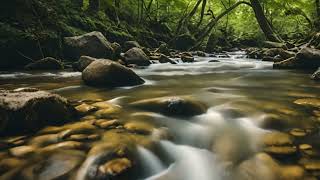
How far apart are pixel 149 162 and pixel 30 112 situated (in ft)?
4.10

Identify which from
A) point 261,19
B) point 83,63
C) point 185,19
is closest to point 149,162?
point 83,63

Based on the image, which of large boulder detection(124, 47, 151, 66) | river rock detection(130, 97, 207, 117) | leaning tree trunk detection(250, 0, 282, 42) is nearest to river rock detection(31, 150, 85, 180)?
river rock detection(130, 97, 207, 117)

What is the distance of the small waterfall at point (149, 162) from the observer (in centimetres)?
240

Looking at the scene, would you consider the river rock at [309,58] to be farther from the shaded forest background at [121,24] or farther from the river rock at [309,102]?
the shaded forest background at [121,24]

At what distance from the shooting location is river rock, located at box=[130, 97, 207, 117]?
3674mm

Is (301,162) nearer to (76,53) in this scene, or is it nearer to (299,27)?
(76,53)

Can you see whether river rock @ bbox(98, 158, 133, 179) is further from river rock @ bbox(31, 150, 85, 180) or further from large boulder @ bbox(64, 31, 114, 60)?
large boulder @ bbox(64, 31, 114, 60)

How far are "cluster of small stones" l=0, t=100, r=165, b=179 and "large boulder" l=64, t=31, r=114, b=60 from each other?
630 centimetres

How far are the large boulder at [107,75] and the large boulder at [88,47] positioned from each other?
3.91 m

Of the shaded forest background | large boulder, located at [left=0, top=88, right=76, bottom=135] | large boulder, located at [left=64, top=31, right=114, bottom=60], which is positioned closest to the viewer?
large boulder, located at [left=0, top=88, right=76, bottom=135]

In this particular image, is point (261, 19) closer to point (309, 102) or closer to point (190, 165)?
point (309, 102)

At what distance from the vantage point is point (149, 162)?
248 centimetres

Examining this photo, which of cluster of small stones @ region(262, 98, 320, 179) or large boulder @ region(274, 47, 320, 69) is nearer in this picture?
cluster of small stones @ region(262, 98, 320, 179)

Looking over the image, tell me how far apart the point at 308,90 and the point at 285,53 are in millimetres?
5830
